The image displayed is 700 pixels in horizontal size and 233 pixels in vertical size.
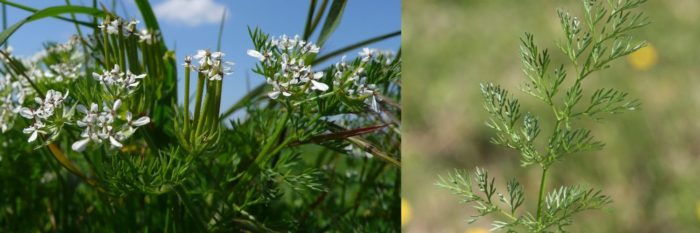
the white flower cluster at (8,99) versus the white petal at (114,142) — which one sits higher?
the white flower cluster at (8,99)

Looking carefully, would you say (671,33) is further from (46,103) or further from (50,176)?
(46,103)

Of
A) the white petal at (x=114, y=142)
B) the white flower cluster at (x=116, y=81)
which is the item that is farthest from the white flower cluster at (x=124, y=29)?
the white petal at (x=114, y=142)

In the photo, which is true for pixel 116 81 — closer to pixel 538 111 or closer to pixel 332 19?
pixel 332 19

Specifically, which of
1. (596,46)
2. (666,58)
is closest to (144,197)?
(596,46)

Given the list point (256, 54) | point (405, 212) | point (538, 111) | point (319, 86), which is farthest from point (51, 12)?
point (538, 111)

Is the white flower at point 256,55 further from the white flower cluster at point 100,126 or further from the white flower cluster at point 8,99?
the white flower cluster at point 8,99
